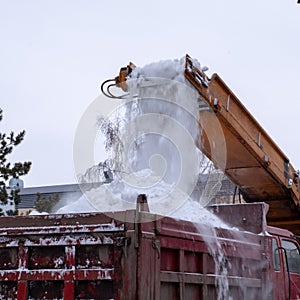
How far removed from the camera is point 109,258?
4559mm

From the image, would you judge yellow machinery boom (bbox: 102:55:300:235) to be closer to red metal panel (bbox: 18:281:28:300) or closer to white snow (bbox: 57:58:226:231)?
white snow (bbox: 57:58:226:231)

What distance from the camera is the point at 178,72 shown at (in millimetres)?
6852

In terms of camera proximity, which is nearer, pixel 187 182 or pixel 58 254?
pixel 58 254

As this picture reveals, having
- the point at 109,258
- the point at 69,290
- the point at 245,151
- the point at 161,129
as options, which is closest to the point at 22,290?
the point at 69,290

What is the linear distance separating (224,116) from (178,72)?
2.88 feet

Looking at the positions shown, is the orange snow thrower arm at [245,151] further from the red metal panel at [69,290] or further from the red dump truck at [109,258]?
the red metal panel at [69,290]

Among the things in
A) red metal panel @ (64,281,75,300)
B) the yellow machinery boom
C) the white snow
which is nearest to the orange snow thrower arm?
the yellow machinery boom

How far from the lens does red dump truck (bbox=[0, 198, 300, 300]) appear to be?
14.8 ft

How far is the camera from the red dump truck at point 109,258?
451 centimetres

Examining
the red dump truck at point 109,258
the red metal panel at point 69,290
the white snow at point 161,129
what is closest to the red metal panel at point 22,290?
the red dump truck at point 109,258

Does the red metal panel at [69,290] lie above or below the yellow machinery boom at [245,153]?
below

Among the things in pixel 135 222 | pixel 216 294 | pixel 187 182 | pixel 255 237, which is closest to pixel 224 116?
pixel 187 182

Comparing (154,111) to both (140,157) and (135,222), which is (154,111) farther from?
(135,222)

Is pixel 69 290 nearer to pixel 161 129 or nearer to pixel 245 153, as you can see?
pixel 161 129
